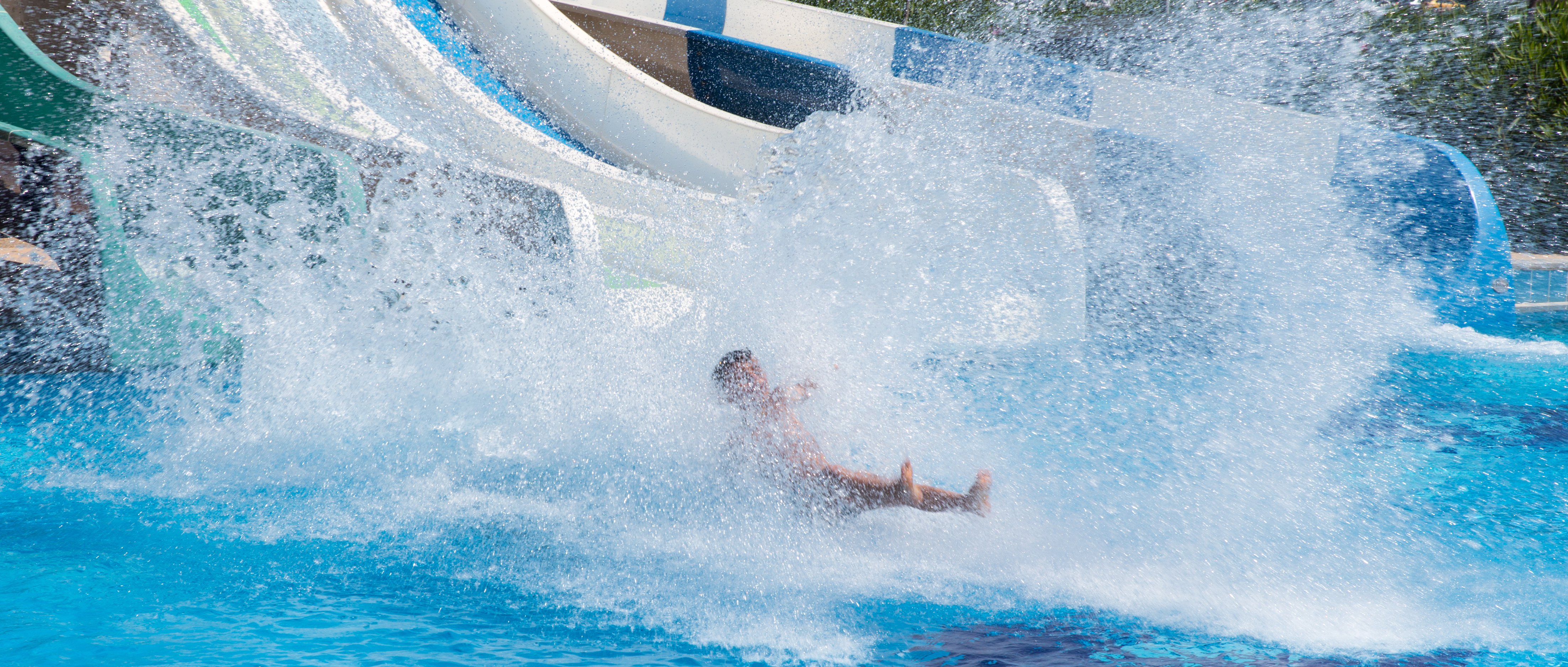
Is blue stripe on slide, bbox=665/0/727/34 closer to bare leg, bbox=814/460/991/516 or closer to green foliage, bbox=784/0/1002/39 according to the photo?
green foliage, bbox=784/0/1002/39

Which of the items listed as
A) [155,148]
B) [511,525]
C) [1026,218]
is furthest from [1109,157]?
[155,148]

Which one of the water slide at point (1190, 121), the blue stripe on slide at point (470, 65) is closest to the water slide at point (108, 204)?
the blue stripe on slide at point (470, 65)

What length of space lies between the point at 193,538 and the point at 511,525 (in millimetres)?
821

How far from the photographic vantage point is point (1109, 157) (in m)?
6.18

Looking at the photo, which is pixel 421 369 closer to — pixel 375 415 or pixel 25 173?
→ pixel 375 415

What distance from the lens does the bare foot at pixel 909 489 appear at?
8.17 ft

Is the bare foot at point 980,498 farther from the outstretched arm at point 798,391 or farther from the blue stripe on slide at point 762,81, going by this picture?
the blue stripe on slide at point 762,81

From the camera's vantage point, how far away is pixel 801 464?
2.71 m

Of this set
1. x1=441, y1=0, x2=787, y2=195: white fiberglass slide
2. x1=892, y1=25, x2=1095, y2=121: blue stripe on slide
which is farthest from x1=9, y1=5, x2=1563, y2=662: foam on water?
x1=441, y1=0, x2=787, y2=195: white fiberglass slide

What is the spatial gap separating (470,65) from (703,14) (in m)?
2.45

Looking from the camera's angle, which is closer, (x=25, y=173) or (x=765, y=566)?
(x=765, y=566)

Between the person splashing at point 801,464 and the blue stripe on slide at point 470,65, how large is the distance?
418 cm

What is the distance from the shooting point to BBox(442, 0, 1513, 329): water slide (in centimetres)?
602

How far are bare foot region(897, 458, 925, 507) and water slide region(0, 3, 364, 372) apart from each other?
10.00 feet
